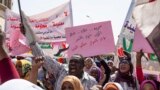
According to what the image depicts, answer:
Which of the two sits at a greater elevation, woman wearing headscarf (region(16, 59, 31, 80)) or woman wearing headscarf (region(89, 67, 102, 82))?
woman wearing headscarf (region(16, 59, 31, 80))

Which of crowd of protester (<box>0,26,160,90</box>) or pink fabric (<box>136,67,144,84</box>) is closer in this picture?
crowd of protester (<box>0,26,160,90</box>)

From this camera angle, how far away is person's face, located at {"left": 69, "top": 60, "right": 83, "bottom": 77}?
4.08m

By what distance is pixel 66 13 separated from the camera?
29.4 feet

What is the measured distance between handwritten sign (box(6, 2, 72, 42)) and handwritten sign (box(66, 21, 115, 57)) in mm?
1688

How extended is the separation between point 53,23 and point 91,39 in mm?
2337

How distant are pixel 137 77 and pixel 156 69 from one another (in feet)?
2.47

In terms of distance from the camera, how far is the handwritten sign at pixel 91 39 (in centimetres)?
641

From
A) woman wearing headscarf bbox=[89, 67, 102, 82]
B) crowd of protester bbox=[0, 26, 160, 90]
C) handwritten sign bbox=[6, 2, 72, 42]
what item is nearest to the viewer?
crowd of protester bbox=[0, 26, 160, 90]

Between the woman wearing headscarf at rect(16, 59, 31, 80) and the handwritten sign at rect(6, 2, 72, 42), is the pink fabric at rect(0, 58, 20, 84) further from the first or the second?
the handwritten sign at rect(6, 2, 72, 42)

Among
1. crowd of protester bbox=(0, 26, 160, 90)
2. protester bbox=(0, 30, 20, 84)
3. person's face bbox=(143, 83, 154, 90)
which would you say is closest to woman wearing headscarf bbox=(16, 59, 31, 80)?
crowd of protester bbox=(0, 26, 160, 90)

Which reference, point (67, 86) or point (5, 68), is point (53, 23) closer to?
point (67, 86)

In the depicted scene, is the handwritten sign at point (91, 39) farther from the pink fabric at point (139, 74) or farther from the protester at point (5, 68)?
the protester at point (5, 68)

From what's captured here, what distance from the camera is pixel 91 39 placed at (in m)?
6.65

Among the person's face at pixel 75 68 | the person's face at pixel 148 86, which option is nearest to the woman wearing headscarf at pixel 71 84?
the person's face at pixel 75 68
